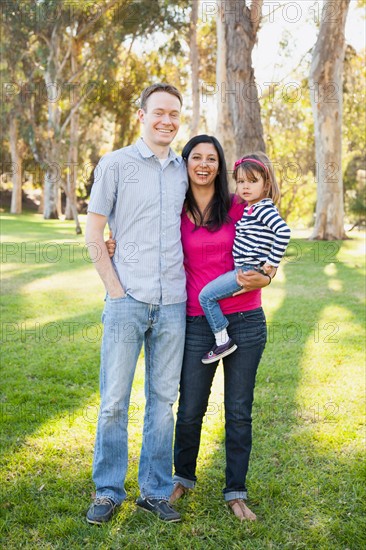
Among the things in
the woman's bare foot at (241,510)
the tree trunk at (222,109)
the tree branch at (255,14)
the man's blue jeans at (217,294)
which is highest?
the tree branch at (255,14)

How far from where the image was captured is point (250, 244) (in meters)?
3.25

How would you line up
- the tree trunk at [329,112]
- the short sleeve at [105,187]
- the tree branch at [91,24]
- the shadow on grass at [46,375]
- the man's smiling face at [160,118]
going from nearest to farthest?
the short sleeve at [105,187], the man's smiling face at [160,118], the shadow on grass at [46,375], the tree trunk at [329,112], the tree branch at [91,24]

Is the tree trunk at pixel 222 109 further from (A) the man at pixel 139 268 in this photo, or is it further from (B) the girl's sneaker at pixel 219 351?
(B) the girl's sneaker at pixel 219 351

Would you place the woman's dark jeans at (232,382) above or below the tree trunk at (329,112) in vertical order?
below

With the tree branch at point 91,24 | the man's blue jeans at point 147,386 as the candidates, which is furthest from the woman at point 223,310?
the tree branch at point 91,24

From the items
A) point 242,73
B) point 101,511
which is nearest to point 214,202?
point 101,511

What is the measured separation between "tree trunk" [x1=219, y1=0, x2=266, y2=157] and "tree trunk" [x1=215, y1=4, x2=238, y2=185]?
14 centimetres

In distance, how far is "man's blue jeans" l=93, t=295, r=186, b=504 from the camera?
3.25m

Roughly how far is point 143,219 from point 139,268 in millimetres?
264

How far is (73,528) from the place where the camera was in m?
3.27

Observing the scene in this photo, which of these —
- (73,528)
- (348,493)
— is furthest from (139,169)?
(348,493)

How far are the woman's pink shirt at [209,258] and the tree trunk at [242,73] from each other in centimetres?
959

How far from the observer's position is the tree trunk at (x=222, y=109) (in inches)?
512

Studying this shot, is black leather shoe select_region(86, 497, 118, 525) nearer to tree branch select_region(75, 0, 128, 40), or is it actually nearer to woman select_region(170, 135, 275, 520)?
woman select_region(170, 135, 275, 520)
